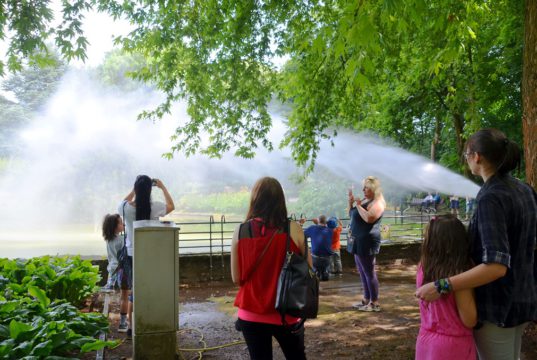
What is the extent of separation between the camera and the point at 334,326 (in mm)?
6398

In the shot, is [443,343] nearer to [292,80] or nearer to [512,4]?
[292,80]

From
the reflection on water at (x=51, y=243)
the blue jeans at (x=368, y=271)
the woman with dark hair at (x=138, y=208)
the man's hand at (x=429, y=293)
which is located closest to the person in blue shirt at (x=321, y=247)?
the blue jeans at (x=368, y=271)

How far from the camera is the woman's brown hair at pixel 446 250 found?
8.21 ft

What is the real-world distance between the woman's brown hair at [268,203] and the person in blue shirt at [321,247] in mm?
6187

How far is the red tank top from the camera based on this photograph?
2945 mm

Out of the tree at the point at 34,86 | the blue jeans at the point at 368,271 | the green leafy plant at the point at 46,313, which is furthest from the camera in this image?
the tree at the point at 34,86

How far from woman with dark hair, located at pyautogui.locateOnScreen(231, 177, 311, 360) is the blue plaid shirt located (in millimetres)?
1049

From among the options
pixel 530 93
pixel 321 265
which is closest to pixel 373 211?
pixel 530 93

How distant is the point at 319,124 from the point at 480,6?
3417 millimetres

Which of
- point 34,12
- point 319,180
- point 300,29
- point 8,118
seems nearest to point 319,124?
point 300,29

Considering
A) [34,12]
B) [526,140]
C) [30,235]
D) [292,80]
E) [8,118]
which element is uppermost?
[8,118]

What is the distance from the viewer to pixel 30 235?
22562mm

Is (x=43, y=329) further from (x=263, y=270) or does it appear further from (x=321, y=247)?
(x=321, y=247)

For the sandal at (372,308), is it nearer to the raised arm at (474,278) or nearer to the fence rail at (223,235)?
the fence rail at (223,235)
